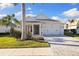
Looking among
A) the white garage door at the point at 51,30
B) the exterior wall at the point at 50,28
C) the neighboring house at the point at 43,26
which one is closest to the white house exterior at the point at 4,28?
the neighboring house at the point at 43,26

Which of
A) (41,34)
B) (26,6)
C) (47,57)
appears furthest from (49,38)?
(26,6)

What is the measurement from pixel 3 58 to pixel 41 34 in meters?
2.37

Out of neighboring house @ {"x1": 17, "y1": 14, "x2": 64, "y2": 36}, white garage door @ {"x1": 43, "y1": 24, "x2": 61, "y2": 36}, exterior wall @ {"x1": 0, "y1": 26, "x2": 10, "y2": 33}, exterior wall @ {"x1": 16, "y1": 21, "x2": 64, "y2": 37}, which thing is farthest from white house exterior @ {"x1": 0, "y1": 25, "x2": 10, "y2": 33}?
white garage door @ {"x1": 43, "y1": 24, "x2": 61, "y2": 36}

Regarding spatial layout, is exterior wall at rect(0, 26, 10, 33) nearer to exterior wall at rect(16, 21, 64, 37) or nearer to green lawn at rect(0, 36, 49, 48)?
green lawn at rect(0, 36, 49, 48)

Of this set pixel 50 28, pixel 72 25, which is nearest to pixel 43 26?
pixel 50 28

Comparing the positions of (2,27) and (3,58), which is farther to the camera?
(2,27)

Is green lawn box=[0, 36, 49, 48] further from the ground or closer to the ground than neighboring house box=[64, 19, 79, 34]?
closer to the ground

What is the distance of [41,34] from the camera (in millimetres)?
12031

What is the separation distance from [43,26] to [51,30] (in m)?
0.50

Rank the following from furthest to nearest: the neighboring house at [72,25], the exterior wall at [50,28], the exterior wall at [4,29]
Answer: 1. the exterior wall at [50,28]
2. the neighboring house at [72,25]
3. the exterior wall at [4,29]

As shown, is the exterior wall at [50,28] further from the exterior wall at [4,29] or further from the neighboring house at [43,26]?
the exterior wall at [4,29]

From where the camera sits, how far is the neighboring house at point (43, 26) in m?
11.9

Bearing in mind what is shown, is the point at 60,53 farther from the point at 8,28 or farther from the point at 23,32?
the point at 8,28

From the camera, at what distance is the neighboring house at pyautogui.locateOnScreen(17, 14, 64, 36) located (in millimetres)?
11859
